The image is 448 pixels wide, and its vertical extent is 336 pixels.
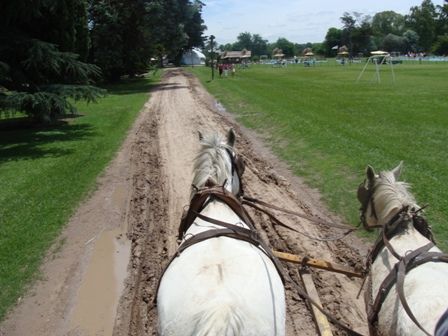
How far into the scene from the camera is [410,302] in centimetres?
340

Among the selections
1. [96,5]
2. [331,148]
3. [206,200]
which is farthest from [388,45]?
[206,200]

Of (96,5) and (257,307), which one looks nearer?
(257,307)

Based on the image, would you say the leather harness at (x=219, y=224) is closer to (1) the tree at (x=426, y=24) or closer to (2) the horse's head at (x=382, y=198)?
(2) the horse's head at (x=382, y=198)

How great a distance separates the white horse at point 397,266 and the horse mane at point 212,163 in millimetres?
1448

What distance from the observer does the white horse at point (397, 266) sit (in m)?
3.28

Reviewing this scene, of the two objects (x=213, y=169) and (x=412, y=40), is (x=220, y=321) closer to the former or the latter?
(x=213, y=169)

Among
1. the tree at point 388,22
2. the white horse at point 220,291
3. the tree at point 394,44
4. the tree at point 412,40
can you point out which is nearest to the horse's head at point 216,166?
the white horse at point 220,291

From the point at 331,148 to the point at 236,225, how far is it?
10.0m

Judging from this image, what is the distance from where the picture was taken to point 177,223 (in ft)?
29.1

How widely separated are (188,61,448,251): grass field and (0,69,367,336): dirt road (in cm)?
83

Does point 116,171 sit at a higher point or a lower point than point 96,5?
lower

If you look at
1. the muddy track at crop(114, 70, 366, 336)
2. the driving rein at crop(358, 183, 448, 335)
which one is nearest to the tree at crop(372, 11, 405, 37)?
the muddy track at crop(114, 70, 366, 336)

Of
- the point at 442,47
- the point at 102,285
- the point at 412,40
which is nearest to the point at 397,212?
the point at 102,285

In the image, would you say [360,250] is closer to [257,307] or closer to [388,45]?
[257,307]
